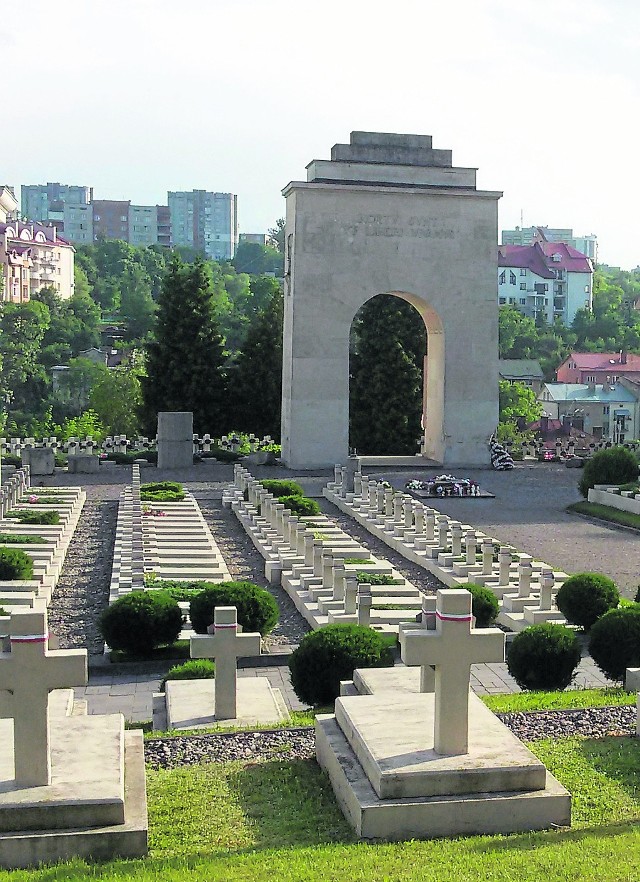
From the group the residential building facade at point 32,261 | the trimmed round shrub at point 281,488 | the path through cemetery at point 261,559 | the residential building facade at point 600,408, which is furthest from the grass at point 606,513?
the residential building facade at point 32,261

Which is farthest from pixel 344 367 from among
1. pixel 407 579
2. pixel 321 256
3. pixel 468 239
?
pixel 407 579

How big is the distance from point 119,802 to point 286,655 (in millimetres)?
6623

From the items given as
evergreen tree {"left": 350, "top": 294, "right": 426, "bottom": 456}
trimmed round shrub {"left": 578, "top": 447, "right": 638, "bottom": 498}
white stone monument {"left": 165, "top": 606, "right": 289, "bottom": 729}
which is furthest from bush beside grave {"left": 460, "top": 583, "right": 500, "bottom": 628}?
evergreen tree {"left": 350, "top": 294, "right": 426, "bottom": 456}

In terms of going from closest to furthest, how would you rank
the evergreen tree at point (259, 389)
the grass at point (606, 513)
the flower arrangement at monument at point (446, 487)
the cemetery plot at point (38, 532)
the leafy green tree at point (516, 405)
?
the cemetery plot at point (38, 532)
the grass at point (606, 513)
the flower arrangement at monument at point (446, 487)
the evergreen tree at point (259, 389)
the leafy green tree at point (516, 405)

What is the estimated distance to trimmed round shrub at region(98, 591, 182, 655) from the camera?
505 inches

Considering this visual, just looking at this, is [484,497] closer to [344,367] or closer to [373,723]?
[344,367]

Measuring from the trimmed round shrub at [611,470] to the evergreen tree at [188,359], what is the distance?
19.5 metres

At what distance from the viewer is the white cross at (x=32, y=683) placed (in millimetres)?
6551

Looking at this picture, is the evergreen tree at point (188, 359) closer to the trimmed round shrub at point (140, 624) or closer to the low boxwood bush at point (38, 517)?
the low boxwood bush at point (38, 517)

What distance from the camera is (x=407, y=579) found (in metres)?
17.6

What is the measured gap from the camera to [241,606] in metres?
12.9

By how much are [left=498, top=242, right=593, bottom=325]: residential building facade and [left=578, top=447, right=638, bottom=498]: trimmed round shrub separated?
92681 mm

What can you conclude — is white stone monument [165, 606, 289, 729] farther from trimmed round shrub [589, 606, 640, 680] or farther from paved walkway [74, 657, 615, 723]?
trimmed round shrub [589, 606, 640, 680]

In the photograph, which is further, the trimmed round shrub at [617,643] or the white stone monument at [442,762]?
the trimmed round shrub at [617,643]
